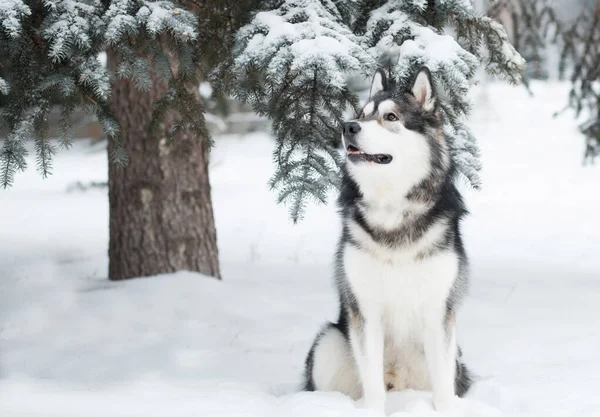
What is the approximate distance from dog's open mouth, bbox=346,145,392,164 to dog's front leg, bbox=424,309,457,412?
84 centimetres

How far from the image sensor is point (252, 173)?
661 inches

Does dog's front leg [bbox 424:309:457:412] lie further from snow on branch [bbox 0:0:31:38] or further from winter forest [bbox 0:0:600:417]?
snow on branch [bbox 0:0:31:38]

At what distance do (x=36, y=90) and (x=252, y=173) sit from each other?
13.1 m

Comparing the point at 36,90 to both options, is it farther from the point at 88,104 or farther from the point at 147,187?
the point at 147,187

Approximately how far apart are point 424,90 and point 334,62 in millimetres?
495

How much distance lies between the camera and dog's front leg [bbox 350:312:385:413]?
3664mm

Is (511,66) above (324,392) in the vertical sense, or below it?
above

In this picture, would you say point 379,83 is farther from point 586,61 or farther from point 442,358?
point 586,61

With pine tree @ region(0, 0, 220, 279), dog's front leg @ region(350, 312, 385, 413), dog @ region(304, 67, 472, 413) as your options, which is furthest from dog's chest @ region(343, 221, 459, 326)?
pine tree @ region(0, 0, 220, 279)

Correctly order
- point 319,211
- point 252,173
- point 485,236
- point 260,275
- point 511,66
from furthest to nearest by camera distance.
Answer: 1. point 252,173
2. point 319,211
3. point 485,236
4. point 260,275
5. point 511,66

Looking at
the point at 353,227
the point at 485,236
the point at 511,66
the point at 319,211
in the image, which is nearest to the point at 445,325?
the point at 353,227

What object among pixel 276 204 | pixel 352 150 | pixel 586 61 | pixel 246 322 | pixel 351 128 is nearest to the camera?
pixel 351 128

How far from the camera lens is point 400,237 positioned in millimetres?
3533

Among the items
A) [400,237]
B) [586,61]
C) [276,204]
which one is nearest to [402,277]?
[400,237]
